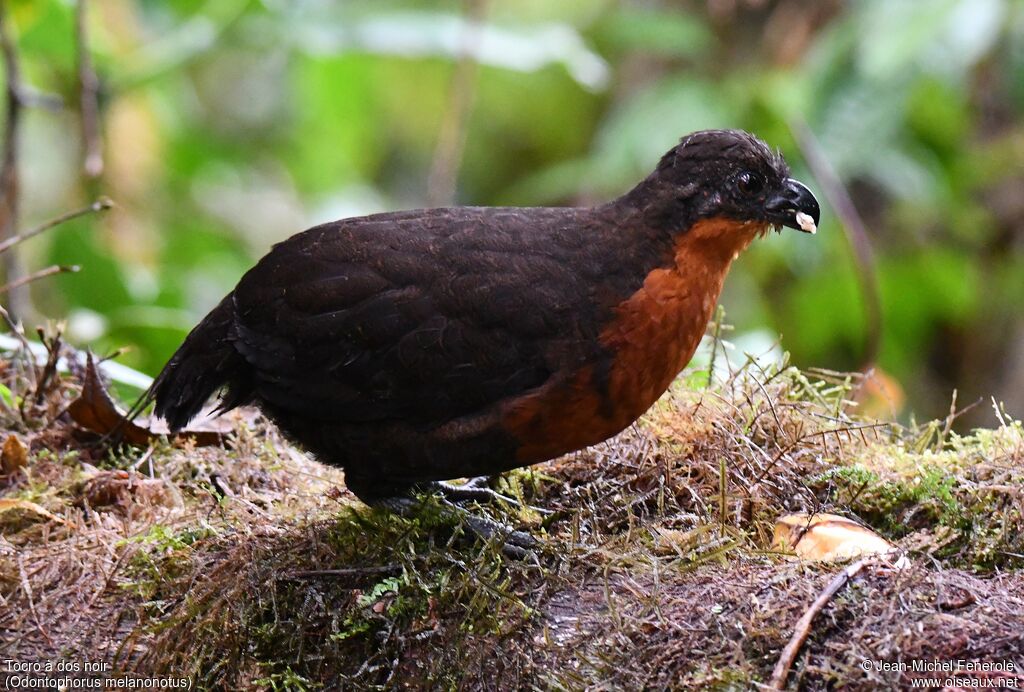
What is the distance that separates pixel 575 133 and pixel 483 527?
7199mm

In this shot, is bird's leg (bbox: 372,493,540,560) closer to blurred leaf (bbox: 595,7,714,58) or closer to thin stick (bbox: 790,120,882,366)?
thin stick (bbox: 790,120,882,366)

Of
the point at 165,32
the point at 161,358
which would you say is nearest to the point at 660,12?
the point at 165,32

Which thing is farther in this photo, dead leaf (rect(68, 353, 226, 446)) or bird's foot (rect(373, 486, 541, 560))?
dead leaf (rect(68, 353, 226, 446))

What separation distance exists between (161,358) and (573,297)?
244cm

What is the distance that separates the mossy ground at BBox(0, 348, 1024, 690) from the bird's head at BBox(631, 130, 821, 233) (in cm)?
62

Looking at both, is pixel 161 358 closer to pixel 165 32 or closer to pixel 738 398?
pixel 738 398

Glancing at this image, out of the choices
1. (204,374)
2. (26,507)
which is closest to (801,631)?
(204,374)

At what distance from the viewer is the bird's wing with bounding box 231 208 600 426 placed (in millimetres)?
2949

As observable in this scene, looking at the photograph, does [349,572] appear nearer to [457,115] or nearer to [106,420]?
[106,420]

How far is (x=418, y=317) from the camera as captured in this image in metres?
2.97

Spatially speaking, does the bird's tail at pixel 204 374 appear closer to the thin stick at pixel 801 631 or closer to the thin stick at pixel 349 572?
the thin stick at pixel 349 572

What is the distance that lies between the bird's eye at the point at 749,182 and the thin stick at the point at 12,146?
10.5 feet

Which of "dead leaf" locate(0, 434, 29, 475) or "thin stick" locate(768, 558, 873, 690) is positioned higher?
"thin stick" locate(768, 558, 873, 690)

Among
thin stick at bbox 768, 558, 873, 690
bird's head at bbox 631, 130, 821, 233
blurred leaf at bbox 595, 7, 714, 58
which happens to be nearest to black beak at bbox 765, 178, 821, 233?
bird's head at bbox 631, 130, 821, 233
